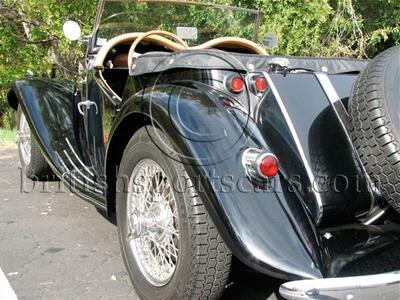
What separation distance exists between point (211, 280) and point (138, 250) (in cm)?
64

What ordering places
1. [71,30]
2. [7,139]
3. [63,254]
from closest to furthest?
[63,254] < [71,30] < [7,139]

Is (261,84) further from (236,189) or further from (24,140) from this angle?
(24,140)

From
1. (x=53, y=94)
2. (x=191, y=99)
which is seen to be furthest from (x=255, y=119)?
(x=53, y=94)

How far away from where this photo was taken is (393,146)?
6.57 feet

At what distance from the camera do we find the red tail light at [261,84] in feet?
8.35

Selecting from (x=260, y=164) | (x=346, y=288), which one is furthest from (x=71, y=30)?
(x=346, y=288)

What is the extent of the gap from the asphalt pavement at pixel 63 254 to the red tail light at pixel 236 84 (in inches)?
38.6

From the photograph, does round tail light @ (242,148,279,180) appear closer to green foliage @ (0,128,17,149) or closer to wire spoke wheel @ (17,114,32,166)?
wire spoke wheel @ (17,114,32,166)

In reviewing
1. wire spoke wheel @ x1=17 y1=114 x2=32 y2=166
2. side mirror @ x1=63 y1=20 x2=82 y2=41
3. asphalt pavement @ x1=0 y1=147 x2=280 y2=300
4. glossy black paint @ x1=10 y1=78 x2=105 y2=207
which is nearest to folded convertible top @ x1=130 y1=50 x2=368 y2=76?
glossy black paint @ x1=10 y1=78 x2=105 y2=207

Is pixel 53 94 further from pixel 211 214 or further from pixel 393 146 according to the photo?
pixel 393 146

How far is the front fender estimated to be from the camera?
2.05 m

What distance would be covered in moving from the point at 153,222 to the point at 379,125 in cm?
120

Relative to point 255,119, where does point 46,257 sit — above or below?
below

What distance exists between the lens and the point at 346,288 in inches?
73.1
